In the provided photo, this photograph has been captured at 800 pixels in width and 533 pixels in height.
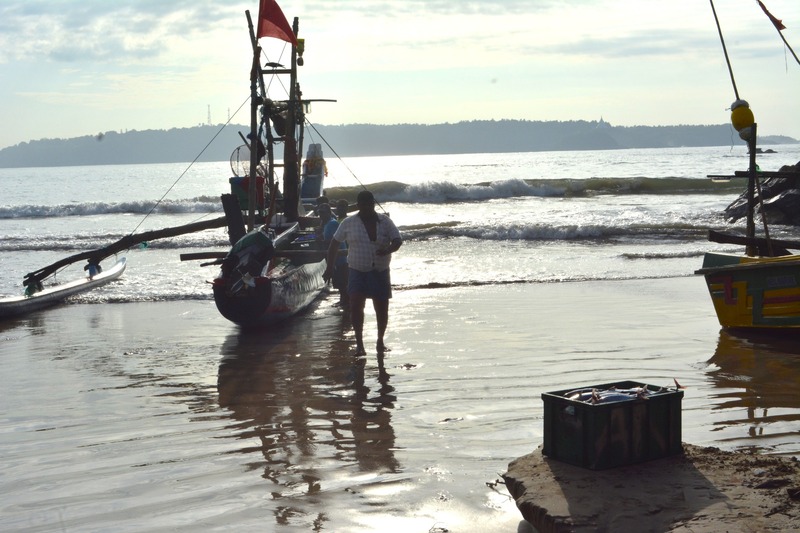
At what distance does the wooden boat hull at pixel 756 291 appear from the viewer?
30.7 feet

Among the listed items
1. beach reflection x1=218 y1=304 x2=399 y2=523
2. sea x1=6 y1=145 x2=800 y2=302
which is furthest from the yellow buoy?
sea x1=6 y1=145 x2=800 y2=302

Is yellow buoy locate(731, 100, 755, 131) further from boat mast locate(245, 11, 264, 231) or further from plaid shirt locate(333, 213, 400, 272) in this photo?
boat mast locate(245, 11, 264, 231)

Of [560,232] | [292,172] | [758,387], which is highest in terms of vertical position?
[292,172]

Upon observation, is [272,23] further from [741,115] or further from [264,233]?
[741,115]

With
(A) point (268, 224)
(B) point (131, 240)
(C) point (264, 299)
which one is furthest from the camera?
(B) point (131, 240)

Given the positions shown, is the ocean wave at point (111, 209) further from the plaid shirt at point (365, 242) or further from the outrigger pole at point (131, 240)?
the plaid shirt at point (365, 242)

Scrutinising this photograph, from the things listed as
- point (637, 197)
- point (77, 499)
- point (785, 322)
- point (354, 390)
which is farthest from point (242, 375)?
point (637, 197)

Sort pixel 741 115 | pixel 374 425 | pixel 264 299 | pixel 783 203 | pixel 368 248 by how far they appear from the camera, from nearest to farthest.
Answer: pixel 374 425, pixel 368 248, pixel 741 115, pixel 264 299, pixel 783 203

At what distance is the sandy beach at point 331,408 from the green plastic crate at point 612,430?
1.51 ft

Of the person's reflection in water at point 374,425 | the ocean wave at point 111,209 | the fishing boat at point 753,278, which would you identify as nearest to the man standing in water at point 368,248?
the person's reflection in water at point 374,425

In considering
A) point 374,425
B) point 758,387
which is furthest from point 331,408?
point 758,387

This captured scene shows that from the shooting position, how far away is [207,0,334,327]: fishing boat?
1102 cm

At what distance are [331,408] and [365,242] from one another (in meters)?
2.28

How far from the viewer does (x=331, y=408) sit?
7.07 meters
